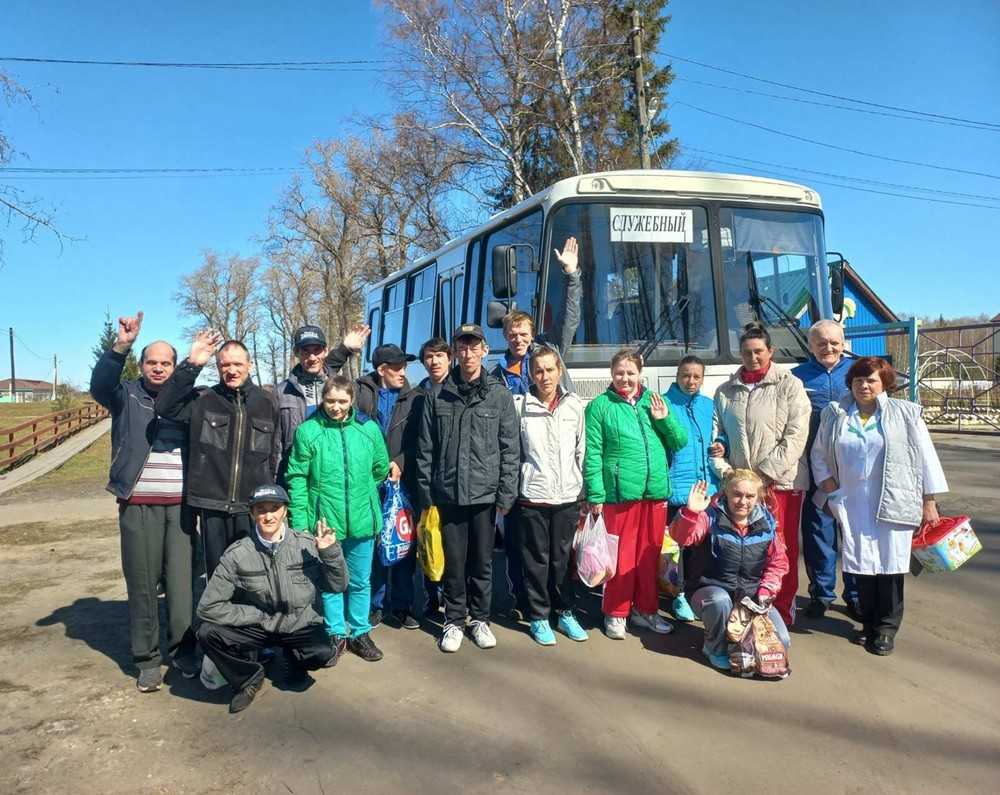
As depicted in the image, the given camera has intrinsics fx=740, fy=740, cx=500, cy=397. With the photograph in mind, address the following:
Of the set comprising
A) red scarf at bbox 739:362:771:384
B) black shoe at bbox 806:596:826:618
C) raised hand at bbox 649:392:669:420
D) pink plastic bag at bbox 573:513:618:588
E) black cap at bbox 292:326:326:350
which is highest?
black cap at bbox 292:326:326:350

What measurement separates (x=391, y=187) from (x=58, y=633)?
24581 millimetres

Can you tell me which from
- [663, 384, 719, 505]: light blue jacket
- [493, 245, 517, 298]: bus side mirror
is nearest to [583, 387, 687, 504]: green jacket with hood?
[663, 384, 719, 505]: light blue jacket

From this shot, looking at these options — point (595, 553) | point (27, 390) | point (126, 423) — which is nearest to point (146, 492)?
point (126, 423)

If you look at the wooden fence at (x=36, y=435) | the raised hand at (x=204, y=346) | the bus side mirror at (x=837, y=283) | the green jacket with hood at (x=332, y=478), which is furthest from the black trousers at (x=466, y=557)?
the wooden fence at (x=36, y=435)

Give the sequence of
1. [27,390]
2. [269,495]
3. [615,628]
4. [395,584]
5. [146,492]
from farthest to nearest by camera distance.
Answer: [27,390] < [395,584] < [615,628] < [146,492] < [269,495]

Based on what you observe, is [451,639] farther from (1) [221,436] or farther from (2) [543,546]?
(1) [221,436]

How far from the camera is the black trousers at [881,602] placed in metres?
4.41

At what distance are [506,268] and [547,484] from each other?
2128 millimetres

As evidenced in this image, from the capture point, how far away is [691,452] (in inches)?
194

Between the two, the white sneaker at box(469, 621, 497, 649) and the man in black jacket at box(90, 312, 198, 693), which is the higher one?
the man in black jacket at box(90, 312, 198, 693)

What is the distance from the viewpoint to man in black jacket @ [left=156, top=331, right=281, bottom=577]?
13.5 feet

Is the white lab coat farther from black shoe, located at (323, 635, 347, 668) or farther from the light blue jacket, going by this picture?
black shoe, located at (323, 635, 347, 668)

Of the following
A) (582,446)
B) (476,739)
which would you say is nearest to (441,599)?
(582,446)

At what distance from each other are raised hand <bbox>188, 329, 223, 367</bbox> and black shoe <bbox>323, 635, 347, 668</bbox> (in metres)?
1.73
